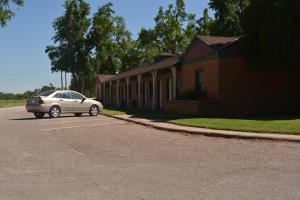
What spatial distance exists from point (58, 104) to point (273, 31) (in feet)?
40.3

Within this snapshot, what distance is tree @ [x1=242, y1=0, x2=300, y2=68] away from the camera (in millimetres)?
19781

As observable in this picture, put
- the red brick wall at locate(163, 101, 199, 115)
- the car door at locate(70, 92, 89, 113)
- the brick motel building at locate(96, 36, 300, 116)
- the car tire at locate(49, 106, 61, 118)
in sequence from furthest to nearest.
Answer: the car door at locate(70, 92, 89, 113) < the car tire at locate(49, 106, 61, 118) < the brick motel building at locate(96, 36, 300, 116) < the red brick wall at locate(163, 101, 199, 115)

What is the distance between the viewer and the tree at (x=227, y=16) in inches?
1666

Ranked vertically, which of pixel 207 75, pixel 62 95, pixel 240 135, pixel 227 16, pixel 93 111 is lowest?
pixel 240 135

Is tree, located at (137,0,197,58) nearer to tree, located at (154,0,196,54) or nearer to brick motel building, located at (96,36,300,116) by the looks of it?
tree, located at (154,0,196,54)

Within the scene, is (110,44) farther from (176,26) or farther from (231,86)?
(231,86)

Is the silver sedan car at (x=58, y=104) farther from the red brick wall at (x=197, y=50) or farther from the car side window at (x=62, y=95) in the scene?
the red brick wall at (x=197, y=50)

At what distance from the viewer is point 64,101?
2520 centimetres

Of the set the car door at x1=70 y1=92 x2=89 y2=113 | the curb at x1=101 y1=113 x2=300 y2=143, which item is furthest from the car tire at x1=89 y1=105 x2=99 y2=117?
the curb at x1=101 y1=113 x2=300 y2=143

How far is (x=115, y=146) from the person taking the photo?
1188cm

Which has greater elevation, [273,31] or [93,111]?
[273,31]

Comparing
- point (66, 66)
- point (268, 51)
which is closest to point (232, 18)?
point (268, 51)

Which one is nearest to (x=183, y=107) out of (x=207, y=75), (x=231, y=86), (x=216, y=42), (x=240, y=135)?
(x=207, y=75)

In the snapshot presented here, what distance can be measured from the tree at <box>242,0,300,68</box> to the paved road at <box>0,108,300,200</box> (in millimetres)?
8887
